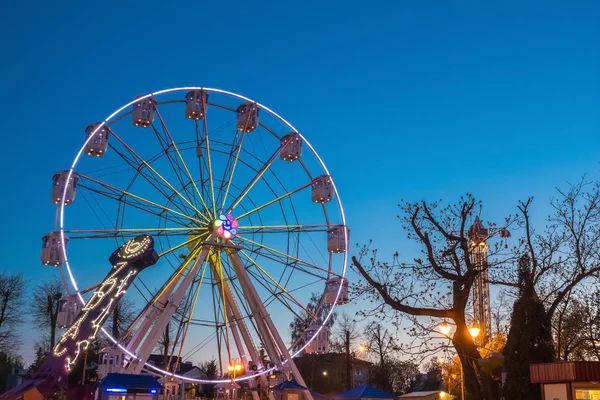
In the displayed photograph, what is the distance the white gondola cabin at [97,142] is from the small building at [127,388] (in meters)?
10.4

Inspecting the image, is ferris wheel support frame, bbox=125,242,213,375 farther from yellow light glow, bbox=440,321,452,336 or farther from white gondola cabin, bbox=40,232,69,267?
yellow light glow, bbox=440,321,452,336

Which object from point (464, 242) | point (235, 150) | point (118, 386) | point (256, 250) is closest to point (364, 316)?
point (464, 242)

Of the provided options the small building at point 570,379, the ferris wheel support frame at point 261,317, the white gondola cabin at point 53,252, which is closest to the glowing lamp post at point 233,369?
the ferris wheel support frame at point 261,317

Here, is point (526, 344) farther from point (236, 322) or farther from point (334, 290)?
point (236, 322)

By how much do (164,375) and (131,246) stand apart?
8.42 m

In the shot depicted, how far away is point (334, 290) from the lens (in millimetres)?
35188

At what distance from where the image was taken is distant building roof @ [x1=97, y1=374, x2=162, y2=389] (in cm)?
2658

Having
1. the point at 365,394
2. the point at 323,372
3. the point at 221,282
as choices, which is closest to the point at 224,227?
the point at 221,282

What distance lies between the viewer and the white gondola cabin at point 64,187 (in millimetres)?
30828

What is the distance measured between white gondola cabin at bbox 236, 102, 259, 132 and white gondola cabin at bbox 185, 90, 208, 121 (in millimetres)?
2227

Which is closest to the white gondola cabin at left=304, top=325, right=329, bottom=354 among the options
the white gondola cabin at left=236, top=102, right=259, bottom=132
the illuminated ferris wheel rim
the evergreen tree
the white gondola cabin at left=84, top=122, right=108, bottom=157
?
the illuminated ferris wheel rim

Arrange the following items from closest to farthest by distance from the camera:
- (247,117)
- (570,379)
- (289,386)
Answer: (570,379) → (289,386) → (247,117)

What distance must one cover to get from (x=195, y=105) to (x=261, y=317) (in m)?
11.0

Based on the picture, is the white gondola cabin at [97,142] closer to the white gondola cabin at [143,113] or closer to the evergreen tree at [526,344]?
the white gondola cabin at [143,113]
